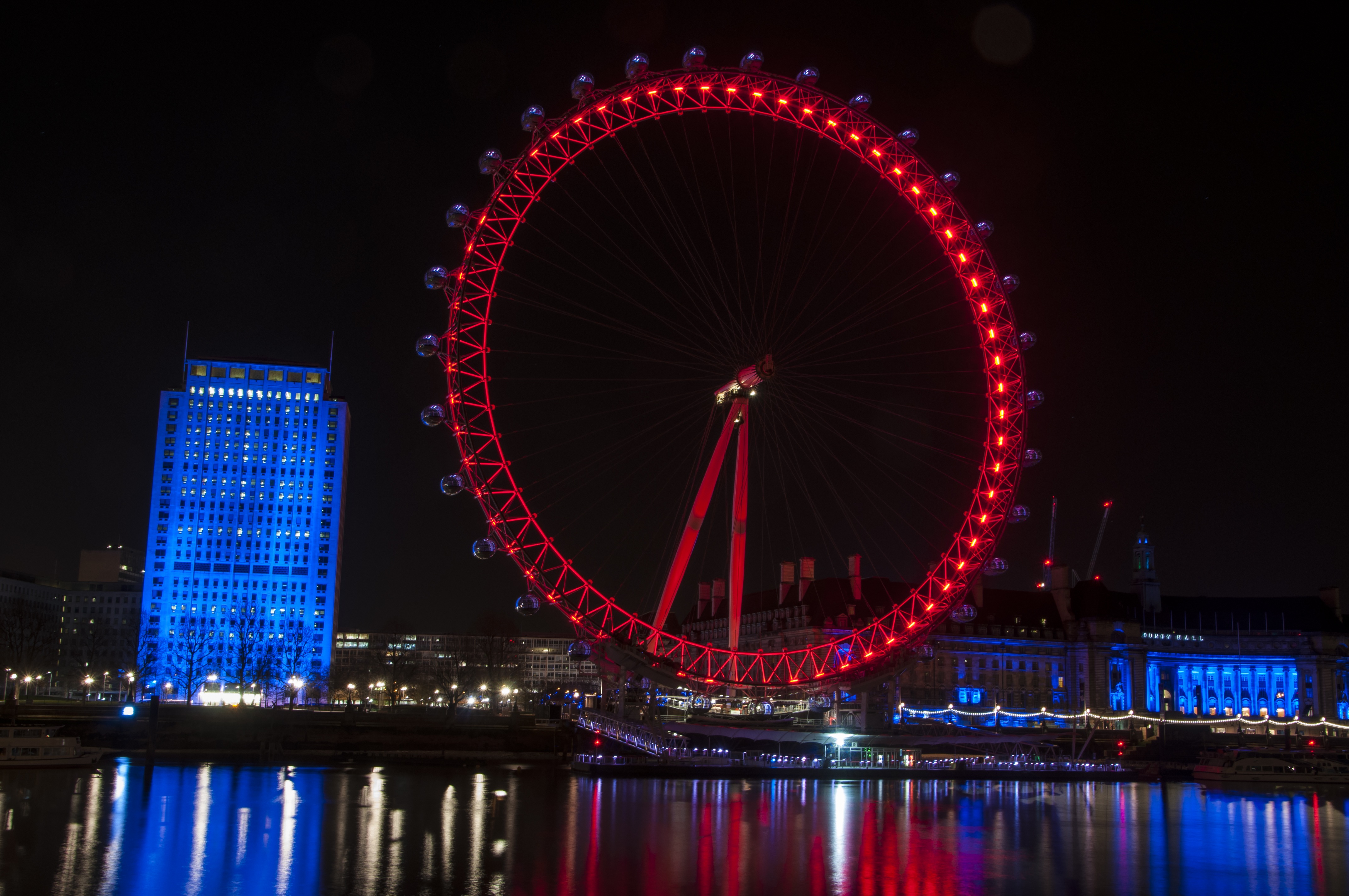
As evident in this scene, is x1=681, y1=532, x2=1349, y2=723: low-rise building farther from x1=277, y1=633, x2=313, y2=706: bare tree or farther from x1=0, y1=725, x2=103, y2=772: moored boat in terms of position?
x1=0, y1=725, x2=103, y2=772: moored boat

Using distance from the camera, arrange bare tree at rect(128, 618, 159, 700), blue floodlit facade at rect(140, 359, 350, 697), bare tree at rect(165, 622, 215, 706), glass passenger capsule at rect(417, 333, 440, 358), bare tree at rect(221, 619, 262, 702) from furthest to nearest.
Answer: blue floodlit facade at rect(140, 359, 350, 697) < bare tree at rect(165, 622, 215, 706) < bare tree at rect(221, 619, 262, 702) < bare tree at rect(128, 618, 159, 700) < glass passenger capsule at rect(417, 333, 440, 358)

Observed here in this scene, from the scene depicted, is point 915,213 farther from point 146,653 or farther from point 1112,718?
point 146,653

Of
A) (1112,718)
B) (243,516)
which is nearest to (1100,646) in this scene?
(1112,718)

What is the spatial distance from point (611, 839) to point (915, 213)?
3188 centimetres

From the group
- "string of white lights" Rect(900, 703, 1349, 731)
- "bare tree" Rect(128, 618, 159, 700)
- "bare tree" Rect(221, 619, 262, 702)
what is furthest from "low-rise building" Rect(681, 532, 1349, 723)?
"bare tree" Rect(128, 618, 159, 700)

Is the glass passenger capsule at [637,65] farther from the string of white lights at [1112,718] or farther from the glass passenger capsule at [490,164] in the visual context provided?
the string of white lights at [1112,718]

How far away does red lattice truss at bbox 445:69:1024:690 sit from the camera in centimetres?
4688

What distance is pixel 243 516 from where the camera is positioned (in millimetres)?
147250

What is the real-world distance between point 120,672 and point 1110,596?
116417 millimetres

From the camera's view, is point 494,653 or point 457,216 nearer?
point 457,216

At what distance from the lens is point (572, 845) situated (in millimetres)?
32719

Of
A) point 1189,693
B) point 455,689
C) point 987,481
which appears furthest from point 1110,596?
point 987,481

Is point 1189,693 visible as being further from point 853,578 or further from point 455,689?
point 455,689

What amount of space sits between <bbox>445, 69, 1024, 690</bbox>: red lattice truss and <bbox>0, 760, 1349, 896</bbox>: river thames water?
6.23m
